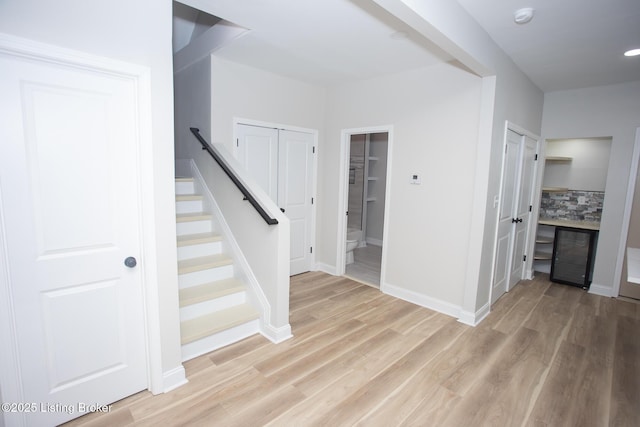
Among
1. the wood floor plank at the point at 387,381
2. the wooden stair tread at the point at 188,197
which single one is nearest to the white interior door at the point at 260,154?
the wooden stair tread at the point at 188,197

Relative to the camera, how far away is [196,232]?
326 centimetres

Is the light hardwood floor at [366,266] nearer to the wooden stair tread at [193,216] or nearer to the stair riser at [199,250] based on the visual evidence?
the stair riser at [199,250]

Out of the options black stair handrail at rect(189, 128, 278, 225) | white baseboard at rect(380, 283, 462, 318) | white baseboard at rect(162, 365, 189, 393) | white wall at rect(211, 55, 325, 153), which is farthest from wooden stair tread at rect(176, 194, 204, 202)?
white baseboard at rect(380, 283, 462, 318)

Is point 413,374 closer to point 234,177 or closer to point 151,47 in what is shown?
point 234,177

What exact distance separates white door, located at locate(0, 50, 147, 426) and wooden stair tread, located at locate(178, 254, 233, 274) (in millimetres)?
789

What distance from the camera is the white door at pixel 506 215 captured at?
337 cm

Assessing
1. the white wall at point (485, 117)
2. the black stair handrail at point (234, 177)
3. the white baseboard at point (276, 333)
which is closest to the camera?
the white wall at point (485, 117)

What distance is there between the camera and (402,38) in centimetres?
263

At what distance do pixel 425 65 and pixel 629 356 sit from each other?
3.24 metres

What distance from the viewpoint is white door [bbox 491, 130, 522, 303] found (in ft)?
11.0

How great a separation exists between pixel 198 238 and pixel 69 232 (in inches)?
56.2

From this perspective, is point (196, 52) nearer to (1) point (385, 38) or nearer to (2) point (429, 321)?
(1) point (385, 38)

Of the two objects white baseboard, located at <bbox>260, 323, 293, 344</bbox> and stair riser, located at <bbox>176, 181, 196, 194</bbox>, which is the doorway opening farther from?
stair riser, located at <bbox>176, 181, 196, 194</bbox>

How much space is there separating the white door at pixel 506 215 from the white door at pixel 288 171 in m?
2.38
